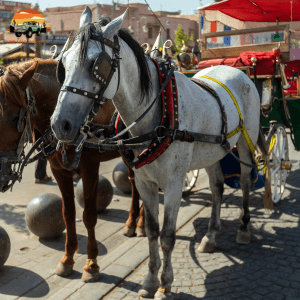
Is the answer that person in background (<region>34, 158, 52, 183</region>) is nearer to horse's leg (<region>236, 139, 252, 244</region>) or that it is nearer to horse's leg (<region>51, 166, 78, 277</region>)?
horse's leg (<region>51, 166, 78, 277</region>)

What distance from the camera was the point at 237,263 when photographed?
3.72m

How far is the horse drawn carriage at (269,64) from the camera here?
519 cm

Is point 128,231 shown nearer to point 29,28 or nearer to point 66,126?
point 66,126

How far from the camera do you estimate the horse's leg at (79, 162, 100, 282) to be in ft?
11.3

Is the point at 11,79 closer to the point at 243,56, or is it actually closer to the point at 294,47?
the point at 243,56

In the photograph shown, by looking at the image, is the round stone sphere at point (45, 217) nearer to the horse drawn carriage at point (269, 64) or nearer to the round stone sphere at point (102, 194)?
the round stone sphere at point (102, 194)

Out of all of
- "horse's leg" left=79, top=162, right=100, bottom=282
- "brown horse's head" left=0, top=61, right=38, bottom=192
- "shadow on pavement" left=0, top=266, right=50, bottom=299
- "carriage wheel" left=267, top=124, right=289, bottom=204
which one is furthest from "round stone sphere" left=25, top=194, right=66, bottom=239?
"carriage wheel" left=267, top=124, right=289, bottom=204

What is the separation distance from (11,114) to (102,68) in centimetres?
105

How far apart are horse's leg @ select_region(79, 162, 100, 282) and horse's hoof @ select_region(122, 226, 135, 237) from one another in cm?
105

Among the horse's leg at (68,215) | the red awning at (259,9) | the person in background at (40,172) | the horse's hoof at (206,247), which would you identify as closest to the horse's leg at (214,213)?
the horse's hoof at (206,247)

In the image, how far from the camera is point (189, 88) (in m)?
3.02

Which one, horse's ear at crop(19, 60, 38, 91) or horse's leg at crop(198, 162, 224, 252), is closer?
horse's ear at crop(19, 60, 38, 91)

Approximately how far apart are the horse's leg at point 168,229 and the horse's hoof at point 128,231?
1.61 metres

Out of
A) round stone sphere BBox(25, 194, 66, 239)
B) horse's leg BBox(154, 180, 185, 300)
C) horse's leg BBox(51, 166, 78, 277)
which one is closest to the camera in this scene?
horse's leg BBox(154, 180, 185, 300)
